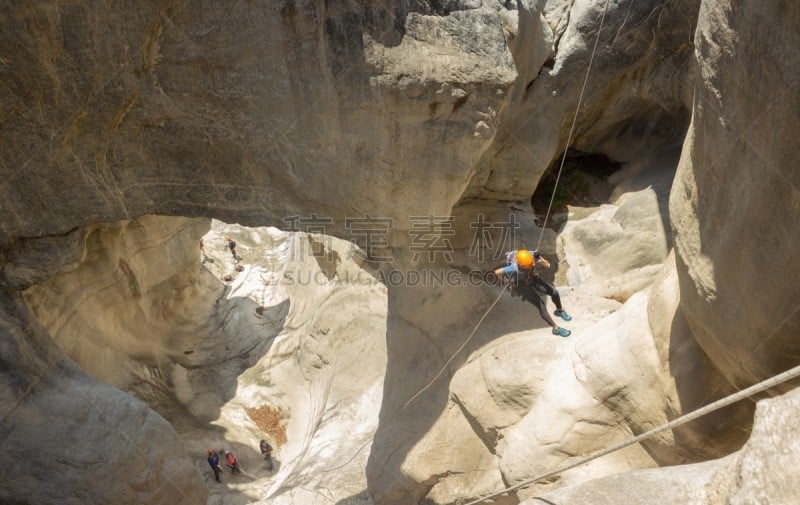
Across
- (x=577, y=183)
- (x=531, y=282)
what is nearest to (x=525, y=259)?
(x=531, y=282)

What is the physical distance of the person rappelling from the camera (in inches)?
240

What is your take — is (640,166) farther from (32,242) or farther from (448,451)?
(32,242)

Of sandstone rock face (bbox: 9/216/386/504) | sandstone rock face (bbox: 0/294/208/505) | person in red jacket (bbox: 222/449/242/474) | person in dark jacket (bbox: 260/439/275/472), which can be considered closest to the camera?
sandstone rock face (bbox: 0/294/208/505)

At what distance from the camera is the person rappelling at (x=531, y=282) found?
6.09 m

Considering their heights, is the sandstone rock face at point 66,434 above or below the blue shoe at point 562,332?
below

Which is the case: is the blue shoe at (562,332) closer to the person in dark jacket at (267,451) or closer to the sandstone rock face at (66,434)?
the sandstone rock face at (66,434)

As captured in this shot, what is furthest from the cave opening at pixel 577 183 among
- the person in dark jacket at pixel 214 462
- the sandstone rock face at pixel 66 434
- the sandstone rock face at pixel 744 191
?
the sandstone rock face at pixel 66 434

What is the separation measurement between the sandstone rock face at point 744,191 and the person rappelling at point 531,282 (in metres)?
Result: 2.37

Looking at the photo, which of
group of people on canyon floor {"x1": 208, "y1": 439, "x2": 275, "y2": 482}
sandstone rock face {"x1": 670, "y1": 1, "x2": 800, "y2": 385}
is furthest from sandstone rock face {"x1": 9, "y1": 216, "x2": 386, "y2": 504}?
sandstone rock face {"x1": 670, "y1": 1, "x2": 800, "y2": 385}

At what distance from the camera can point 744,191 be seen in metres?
3.03

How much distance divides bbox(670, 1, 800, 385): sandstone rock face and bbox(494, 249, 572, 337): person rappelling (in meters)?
2.37

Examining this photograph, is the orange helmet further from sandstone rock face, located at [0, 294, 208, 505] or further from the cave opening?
sandstone rock face, located at [0, 294, 208, 505]

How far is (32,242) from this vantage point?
5.27m

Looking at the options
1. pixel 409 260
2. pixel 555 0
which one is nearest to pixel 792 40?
pixel 409 260
